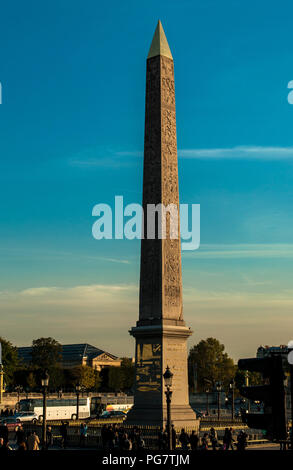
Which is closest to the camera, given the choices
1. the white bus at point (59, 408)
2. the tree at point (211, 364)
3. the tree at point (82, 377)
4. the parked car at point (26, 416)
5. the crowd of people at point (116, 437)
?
the crowd of people at point (116, 437)

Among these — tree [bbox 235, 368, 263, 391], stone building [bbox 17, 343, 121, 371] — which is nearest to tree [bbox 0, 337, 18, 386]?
tree [bbox 235, 368, 263, 391]

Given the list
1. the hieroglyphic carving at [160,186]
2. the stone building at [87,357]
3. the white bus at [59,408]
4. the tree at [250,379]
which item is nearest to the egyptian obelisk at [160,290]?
the hieroglyphic carving at [160,186]

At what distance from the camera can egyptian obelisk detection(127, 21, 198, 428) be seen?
30.8 metres

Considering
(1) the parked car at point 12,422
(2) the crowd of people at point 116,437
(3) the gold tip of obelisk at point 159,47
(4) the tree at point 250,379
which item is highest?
(3) the gold tip of obelisk at point 159,47

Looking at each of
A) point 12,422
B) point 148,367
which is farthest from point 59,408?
point 148,367

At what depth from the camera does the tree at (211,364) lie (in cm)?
10031

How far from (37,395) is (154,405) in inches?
2330

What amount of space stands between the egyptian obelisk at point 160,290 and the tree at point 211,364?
7051cm

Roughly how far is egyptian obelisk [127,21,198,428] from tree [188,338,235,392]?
7051cm

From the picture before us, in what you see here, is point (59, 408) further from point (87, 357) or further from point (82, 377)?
point (87, 357)

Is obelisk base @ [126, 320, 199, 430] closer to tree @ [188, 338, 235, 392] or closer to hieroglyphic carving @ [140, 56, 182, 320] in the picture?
hieroglyphic carving @ [140, 56, 182, 320]

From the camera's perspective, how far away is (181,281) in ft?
106

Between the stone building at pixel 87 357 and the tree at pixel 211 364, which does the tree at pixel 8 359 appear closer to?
the tree at pixel 211 364
